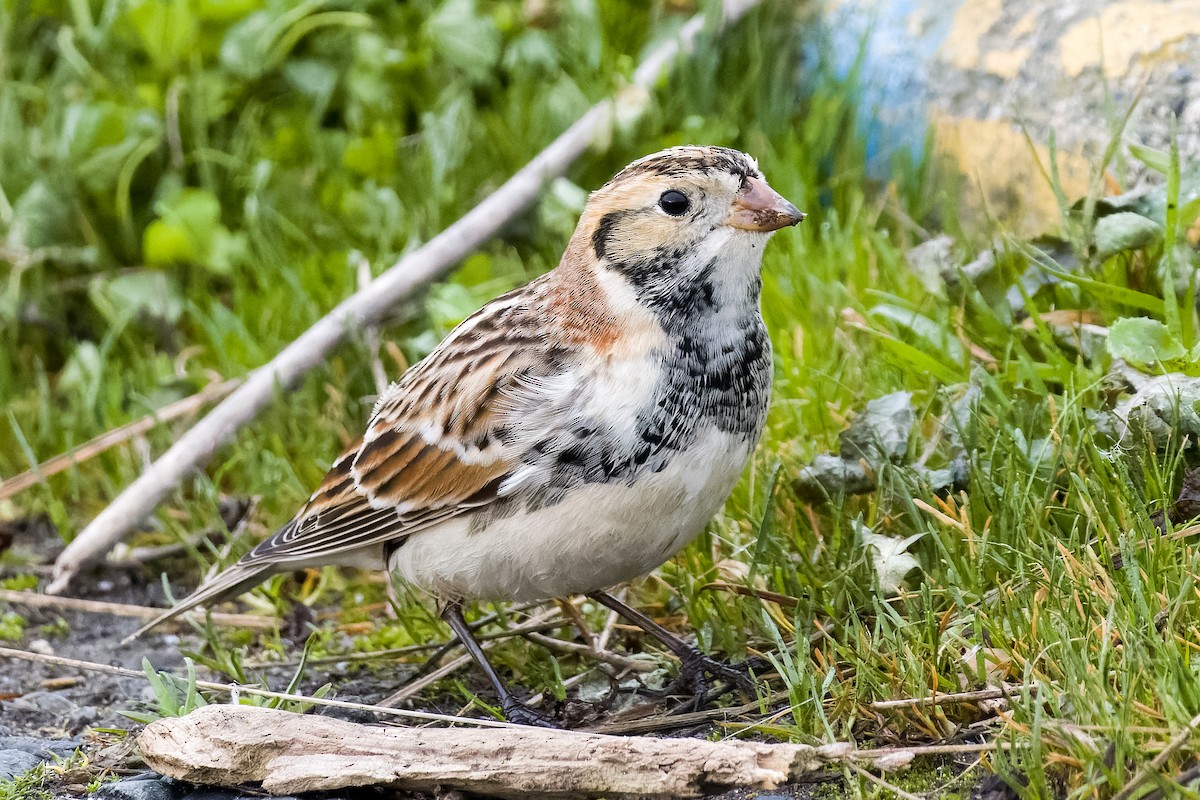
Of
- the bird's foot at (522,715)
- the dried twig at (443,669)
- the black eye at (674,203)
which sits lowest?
the dried twig at (443,669)

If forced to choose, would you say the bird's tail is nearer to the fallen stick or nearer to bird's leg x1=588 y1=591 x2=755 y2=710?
the fallen stick

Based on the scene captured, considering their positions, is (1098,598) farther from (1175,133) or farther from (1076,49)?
(1076,49)

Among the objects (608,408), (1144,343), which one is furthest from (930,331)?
(608,408)

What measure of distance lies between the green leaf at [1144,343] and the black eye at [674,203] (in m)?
1.15

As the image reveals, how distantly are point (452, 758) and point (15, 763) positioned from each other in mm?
1086

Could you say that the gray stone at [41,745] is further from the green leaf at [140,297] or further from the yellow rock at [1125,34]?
the yellow rock at [1125,34]

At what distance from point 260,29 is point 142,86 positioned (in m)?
0.58

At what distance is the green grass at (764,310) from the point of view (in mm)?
3209

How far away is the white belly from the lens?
3.37 meters

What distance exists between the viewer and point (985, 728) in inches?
121

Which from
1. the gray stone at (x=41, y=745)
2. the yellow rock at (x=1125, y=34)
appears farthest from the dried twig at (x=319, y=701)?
the yellow rock at (x=1125, y=34)

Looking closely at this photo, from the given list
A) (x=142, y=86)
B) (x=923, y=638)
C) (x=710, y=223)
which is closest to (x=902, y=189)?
(x=710, y=223)

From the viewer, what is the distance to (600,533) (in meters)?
3.40

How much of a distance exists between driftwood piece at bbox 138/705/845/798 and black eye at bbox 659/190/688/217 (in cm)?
127
